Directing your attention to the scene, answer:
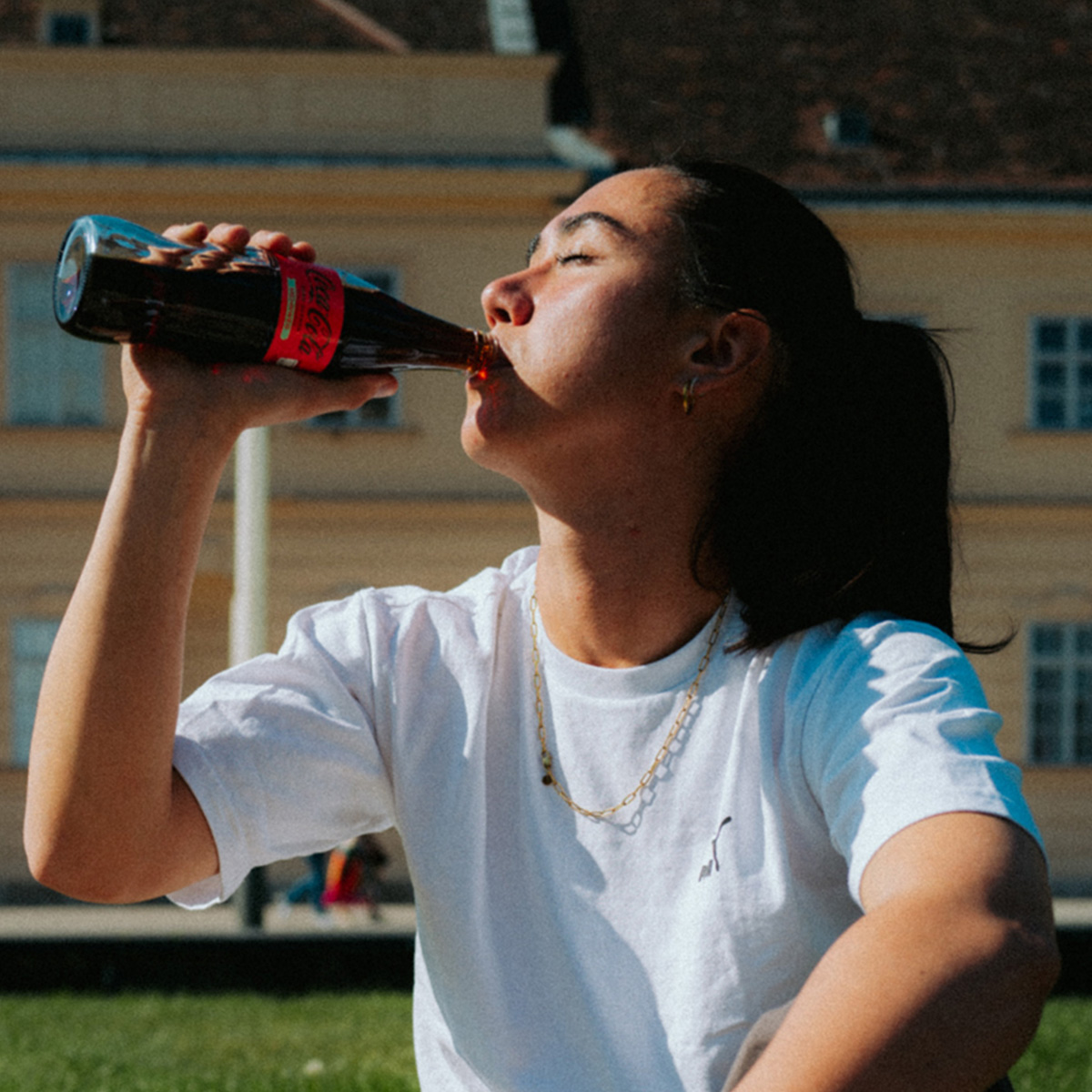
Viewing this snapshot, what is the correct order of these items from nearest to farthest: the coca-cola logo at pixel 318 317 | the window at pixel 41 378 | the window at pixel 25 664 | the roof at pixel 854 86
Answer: the coca-cola logo at pixel 318 317 → the window at pixel 25 664 → the window at pixel 41 378 → the roof at pixel 854 86

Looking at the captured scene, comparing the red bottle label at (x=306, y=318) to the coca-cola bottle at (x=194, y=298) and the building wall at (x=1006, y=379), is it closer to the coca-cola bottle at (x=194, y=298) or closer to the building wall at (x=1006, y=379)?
the coca-cola bottle at (x=194, y=298)

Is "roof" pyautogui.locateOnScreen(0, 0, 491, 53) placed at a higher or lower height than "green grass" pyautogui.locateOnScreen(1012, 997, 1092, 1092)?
higher

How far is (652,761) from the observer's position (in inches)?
73.8

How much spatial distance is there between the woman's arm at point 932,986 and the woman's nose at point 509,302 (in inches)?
35.3

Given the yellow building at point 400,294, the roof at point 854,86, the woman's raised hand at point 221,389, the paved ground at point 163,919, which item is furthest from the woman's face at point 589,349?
the roof at point 854,86

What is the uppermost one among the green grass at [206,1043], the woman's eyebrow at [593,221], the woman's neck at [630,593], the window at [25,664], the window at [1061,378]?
the woman's eyebrow at [593,221]

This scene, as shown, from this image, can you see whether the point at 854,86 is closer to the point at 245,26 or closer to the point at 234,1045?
the point at 245,26

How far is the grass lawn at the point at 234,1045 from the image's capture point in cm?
482

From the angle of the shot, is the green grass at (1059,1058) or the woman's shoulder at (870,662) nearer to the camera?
the woman's shoulder at (870,662)

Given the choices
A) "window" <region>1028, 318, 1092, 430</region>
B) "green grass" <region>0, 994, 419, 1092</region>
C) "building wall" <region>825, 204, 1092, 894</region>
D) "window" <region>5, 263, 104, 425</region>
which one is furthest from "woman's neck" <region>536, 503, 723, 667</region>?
"window" <region>1028, 318, 1092, 430</region>

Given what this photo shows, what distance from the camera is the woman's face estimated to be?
1948 millimetres

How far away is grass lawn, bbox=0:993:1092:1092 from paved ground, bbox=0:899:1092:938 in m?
4.89

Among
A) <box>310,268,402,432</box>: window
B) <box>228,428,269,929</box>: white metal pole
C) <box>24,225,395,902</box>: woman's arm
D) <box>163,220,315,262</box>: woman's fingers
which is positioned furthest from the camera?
<box>310,268,402,432</box>: window

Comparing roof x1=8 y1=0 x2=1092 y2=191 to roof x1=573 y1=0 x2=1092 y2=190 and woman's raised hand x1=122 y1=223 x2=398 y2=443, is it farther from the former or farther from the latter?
woman's raised hand x1=122 y1=223 x2=398 y2=443
